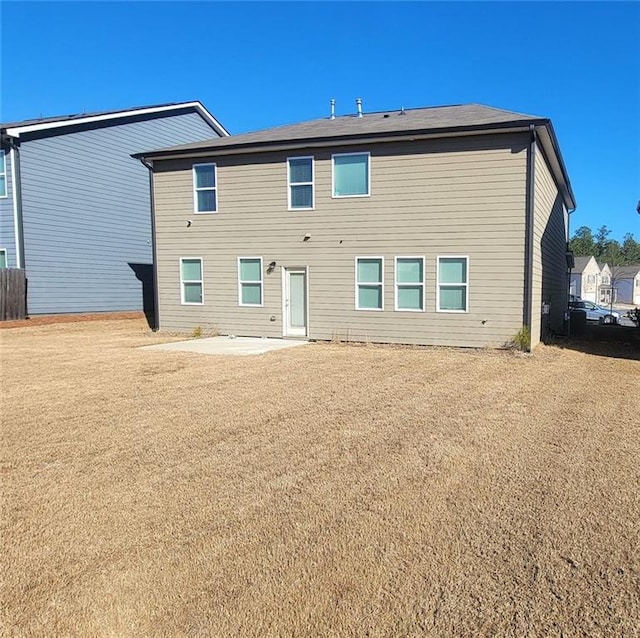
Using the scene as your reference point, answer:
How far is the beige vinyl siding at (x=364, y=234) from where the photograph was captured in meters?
11.4

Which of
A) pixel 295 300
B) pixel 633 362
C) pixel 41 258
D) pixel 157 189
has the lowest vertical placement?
pixel 633 362

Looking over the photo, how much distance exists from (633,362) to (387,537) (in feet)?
29.6

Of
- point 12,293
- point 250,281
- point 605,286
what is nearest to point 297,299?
point 250,281

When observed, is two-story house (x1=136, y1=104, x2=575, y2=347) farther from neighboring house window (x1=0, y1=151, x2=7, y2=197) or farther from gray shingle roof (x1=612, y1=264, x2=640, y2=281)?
gray shingle roof (x1=612, y1=264, x2=640, y2=281)

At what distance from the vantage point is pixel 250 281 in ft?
45.4

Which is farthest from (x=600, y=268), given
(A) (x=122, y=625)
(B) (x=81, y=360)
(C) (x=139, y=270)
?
(A) (x=122, y=625)

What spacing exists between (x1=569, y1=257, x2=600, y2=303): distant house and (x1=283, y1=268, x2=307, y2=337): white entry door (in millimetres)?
51196

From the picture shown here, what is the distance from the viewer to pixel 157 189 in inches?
582

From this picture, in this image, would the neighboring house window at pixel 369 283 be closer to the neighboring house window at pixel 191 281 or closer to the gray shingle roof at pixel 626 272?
the neighboring house window at pixel 191 281

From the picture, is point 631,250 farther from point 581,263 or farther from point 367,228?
point 367,228

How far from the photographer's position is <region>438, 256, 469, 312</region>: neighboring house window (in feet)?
38.6

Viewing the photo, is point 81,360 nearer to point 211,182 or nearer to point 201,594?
point 211,182

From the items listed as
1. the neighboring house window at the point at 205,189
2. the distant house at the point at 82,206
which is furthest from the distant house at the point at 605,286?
the neighboring house window at the point at 205,189

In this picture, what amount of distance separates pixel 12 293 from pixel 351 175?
11641mm
